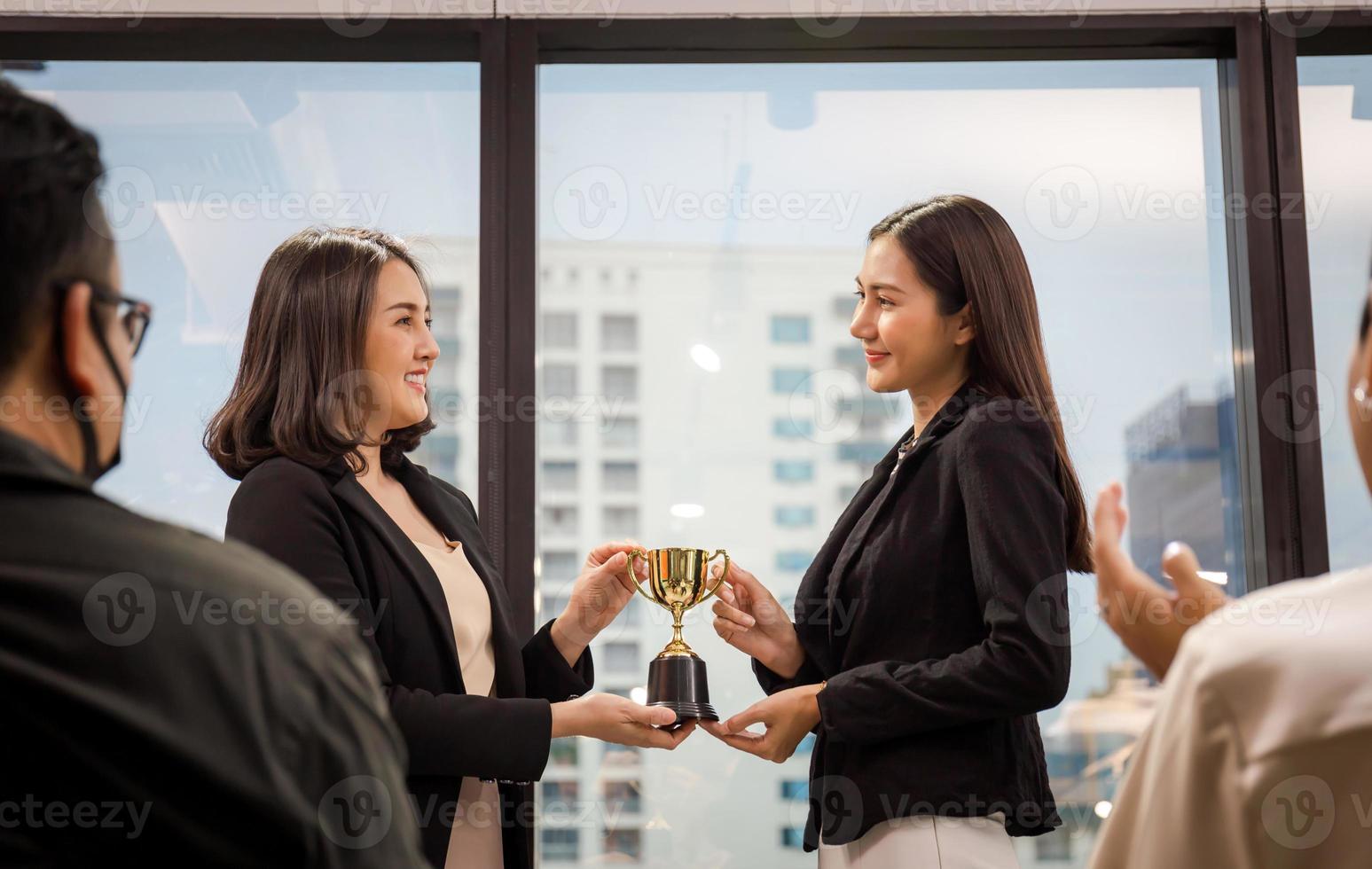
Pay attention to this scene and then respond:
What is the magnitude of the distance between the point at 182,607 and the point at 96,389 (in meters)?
0.21

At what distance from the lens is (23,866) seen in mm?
881

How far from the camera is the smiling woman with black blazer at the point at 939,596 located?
2053mm

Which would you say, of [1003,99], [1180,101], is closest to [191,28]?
[1003,99]

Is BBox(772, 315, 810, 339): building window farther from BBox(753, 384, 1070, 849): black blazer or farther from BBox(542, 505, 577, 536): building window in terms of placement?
BBox(753, 384, 1070, 849): black blazer

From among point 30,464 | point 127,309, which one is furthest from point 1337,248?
point 30,464

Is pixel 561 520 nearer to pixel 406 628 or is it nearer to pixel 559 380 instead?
pixel 559 380

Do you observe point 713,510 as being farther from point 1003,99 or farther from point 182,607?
point 182,607

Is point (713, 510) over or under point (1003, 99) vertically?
under

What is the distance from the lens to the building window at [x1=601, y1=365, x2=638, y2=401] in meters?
3.17

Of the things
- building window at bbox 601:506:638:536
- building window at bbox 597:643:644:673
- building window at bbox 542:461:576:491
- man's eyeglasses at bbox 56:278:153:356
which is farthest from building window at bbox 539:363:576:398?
man's eyeglasses at bbox 56:278:153:356

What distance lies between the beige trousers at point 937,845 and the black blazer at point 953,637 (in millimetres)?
20

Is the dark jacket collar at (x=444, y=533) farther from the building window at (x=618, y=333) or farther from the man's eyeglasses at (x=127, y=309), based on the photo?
the man's eyeglasses at (x=127, y=309)

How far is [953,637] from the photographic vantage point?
216 cm

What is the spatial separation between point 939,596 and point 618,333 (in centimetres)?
126
